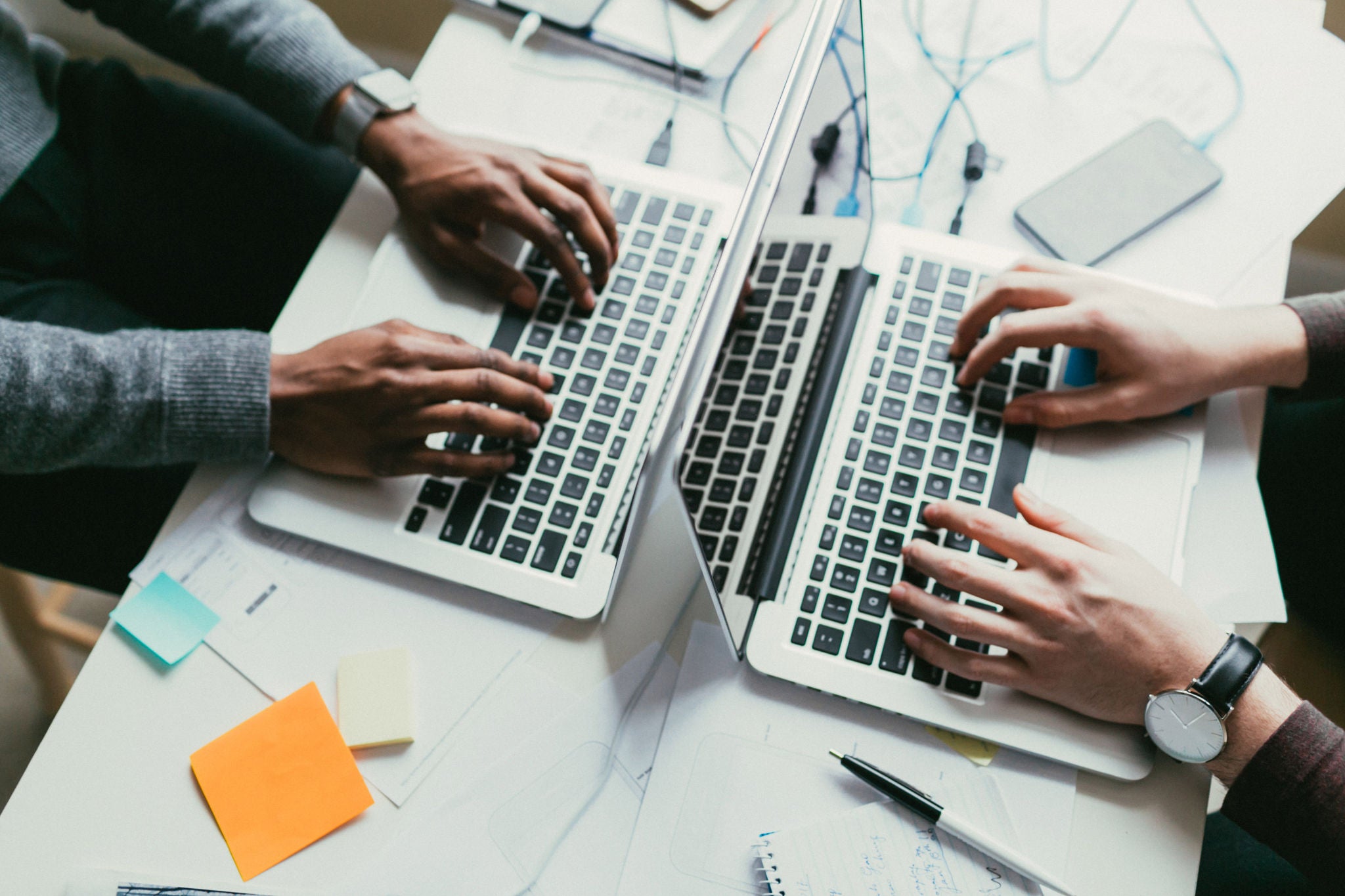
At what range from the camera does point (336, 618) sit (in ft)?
2.60

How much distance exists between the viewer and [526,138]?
0.99 m

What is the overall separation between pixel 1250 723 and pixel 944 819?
0.25m

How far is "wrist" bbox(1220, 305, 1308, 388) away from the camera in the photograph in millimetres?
827

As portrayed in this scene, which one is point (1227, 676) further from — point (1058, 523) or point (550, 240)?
point (550, 240)

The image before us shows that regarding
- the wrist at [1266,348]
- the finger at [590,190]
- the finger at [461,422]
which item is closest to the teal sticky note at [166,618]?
the finger at [461,422]

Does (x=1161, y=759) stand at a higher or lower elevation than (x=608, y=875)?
higher

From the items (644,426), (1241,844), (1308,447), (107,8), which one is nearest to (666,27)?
(644,426)

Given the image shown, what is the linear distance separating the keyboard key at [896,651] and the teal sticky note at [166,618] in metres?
0.58

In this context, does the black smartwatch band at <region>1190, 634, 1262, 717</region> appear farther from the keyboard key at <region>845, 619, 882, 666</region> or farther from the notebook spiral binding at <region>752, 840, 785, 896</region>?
the notebook spiral binding at <region>752, 840, 785, 896</region>

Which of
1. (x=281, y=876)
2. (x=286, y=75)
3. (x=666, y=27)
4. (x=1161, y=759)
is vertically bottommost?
(x=281, y=876)

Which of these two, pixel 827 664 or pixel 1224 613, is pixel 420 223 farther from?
pixel 1224 613

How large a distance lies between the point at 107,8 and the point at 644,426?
2.60ft

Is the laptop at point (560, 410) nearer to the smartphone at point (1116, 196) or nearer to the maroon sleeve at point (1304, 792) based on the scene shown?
the smartphone at point (1116, 196)

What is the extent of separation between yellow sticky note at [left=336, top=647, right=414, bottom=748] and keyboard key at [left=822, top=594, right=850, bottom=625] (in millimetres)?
359
